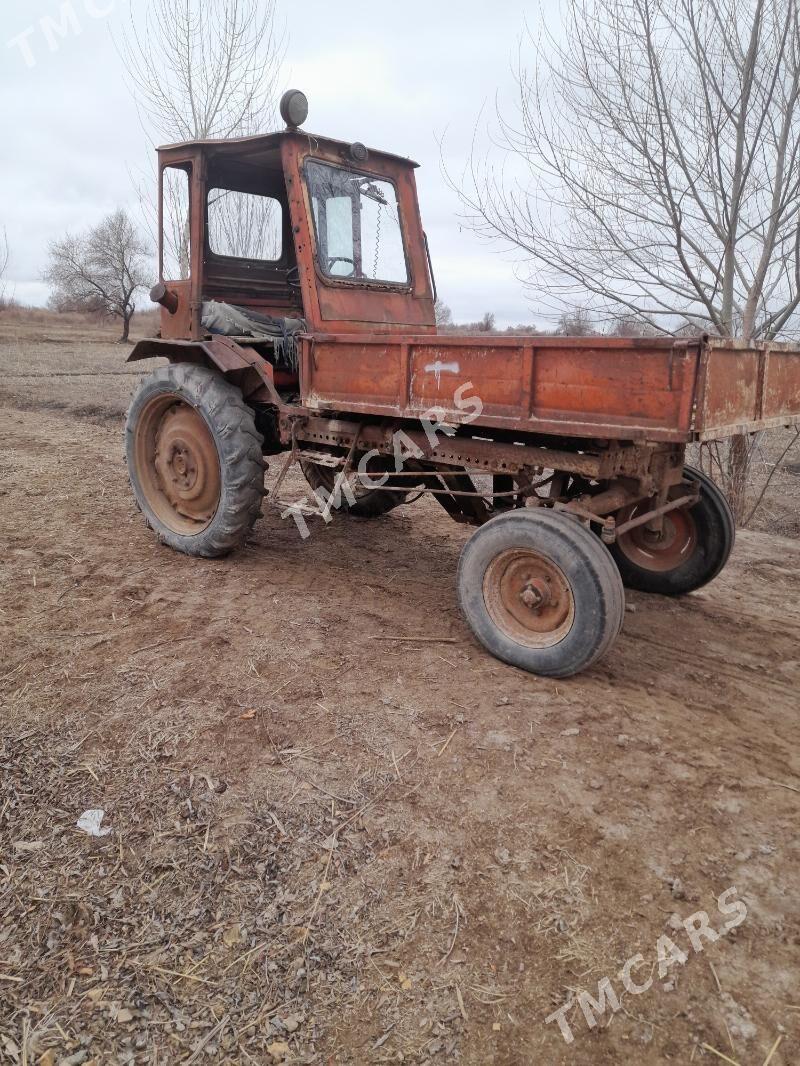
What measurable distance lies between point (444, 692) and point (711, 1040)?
173cm

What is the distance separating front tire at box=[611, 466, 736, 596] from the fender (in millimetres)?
2423

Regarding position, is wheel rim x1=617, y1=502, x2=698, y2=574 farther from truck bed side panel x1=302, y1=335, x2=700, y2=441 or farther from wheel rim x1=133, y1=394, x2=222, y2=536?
wheel rim x1=133, y1=394, x2=222, y2=536

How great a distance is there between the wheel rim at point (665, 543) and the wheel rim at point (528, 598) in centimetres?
121

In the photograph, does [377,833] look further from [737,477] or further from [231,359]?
[737,477]

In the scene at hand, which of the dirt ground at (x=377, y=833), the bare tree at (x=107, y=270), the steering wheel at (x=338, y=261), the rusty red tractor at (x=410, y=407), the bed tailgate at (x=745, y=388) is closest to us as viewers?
the dirt ground at (x=377, y=833)

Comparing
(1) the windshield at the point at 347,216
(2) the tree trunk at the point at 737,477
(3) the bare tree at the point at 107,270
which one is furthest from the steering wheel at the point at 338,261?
(3) the bare tree at the point at 107,270

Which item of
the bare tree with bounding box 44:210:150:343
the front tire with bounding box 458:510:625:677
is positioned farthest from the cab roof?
the bare tree with bounding box 44:210:150:343

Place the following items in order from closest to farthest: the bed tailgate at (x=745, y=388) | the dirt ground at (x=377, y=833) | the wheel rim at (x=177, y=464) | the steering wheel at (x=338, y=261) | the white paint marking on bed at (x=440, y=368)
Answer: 1. the dirt ground at (x=377, y=833)
2. the bed tailgate at (x=745, y=388)
3. the white paint marking on bed at (x=440, y=368)
4. the steering wheel at (x=338, y=261)
5. the wheel rim at (x=177, y=464)

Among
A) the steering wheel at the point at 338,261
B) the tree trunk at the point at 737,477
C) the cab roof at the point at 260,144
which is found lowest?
the tree trunk at the point at 737,477

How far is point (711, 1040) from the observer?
1.91 meters

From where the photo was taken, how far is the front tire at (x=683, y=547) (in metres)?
4.50

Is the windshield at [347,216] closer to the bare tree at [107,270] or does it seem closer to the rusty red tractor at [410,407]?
the rusty red tractor at [410,407]

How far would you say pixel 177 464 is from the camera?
5.27 m

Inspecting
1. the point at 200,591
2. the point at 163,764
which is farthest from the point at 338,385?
the point at 163,764
